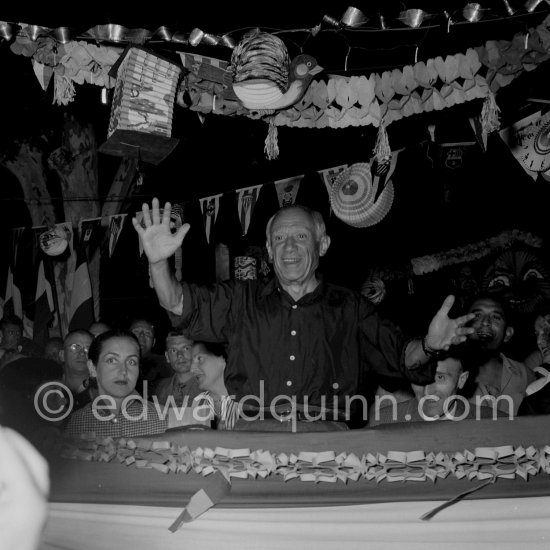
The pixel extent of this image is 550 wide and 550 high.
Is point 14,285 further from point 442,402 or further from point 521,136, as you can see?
point 442,402

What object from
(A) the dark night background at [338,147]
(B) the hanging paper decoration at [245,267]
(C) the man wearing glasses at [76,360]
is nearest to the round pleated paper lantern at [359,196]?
(A) the dark night background at [338,147]

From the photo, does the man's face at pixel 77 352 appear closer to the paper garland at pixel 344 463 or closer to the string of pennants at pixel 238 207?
the string of pennants at pixel 238 207

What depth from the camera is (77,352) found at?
19.9ft

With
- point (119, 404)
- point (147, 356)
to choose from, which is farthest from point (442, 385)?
point (147, 356)

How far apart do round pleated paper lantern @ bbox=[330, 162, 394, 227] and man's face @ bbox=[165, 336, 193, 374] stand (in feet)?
7.63

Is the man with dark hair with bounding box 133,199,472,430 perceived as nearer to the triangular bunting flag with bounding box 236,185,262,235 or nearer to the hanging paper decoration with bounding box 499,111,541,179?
the hanging paper decoration with bounding box 499,111,541,179

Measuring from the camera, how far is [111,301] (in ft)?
40.1

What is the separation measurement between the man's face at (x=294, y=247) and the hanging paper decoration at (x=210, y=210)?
5.15 meters

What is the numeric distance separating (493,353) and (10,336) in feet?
19.5

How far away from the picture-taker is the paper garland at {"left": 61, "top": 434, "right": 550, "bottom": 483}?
8.97 feet

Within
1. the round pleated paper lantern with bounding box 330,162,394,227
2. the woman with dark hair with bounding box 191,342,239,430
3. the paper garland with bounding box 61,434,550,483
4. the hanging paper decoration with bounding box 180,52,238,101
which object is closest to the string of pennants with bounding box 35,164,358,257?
the round pleated paper lantern with bounding box 330,162,394,227

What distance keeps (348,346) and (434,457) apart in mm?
A: 1088

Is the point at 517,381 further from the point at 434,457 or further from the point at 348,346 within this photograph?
the point at 434,457

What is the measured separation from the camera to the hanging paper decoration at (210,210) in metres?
9.05
